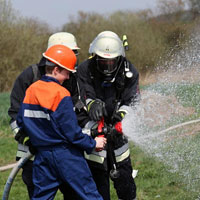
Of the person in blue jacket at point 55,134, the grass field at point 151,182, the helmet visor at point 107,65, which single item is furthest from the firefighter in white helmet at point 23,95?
the grass field at point 151,182

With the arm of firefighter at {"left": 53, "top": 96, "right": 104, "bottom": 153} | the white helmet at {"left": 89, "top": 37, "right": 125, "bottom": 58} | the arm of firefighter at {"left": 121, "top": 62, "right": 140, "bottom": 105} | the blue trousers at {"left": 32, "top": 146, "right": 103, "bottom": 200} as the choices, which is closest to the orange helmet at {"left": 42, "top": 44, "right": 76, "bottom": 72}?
the arm of firefighter at {"left": 53, "top": 96, "right": 104, "bottom": 153}

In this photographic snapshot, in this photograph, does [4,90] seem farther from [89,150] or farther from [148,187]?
[89,150]

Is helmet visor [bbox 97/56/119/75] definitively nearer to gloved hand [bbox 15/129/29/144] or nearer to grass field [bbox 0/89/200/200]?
gloved hand [bbox 15/129/29/144]

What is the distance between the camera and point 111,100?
4.05 metres

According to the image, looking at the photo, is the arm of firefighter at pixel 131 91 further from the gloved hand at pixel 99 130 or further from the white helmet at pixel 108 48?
the gloved hand at pixel 99 130

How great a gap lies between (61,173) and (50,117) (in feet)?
1.59

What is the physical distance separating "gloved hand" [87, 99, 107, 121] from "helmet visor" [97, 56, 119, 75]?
0.34 meters

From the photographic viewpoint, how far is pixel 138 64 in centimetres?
2391

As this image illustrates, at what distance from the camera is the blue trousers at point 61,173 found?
3.04m

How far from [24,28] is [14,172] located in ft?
66.6

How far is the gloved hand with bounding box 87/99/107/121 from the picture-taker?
12.2ft

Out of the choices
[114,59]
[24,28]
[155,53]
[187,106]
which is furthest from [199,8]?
[114,59]

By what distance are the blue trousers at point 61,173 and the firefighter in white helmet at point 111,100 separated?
2.25 feet

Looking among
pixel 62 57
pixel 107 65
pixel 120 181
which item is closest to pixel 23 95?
pixel 62 57
